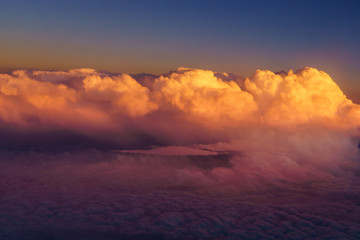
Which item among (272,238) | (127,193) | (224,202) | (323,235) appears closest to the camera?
(272,238)

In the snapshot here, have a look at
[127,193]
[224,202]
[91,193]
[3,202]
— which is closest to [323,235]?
[224,202]

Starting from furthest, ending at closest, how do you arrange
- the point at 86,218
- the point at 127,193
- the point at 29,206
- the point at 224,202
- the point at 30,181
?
the point at 30,181, the point at 127,193, the point at 224,202, the point at 29,206, the point at 86,218

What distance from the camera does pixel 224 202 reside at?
15350cm

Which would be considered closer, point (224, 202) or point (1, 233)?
point (1, 233)

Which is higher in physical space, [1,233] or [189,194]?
[189,194]

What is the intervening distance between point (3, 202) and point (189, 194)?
3784 inches

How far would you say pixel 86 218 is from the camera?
111 metres

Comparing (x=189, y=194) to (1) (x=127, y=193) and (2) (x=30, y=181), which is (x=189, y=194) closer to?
(1) (x=127, y=193)

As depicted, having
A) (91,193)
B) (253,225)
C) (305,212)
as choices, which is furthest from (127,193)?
(305,212)

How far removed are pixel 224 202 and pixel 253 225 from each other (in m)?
42.9

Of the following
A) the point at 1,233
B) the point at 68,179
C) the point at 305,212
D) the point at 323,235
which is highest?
the point at 68,179

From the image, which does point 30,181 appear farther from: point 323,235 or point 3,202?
point 323,235

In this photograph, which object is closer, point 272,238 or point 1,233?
point 1,233

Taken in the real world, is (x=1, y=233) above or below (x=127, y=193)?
below
